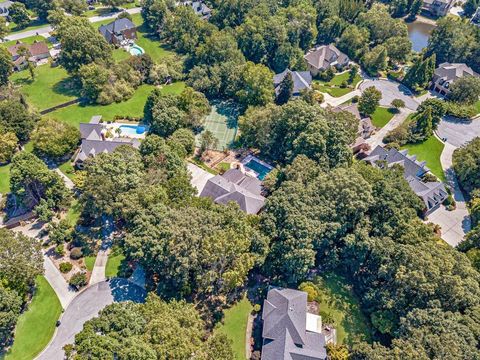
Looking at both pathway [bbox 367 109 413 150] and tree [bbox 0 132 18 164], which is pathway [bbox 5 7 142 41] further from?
pathway [bbox 367 109 413 150]

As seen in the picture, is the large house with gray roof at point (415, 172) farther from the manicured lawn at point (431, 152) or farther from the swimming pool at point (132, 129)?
the swimming pool at point (132, 129)

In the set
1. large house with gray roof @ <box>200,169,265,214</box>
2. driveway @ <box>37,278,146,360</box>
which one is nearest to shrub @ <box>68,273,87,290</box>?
driveway @ <box>37,278,146,360</box>

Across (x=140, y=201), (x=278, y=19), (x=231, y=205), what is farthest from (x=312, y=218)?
(x=278, y=19)

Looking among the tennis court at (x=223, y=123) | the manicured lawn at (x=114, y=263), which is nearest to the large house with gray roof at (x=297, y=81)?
the tennis court at (x=223, y=123)

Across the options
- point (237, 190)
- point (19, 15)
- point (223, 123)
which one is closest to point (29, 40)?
point (19, 15)

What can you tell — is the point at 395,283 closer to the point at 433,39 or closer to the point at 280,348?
the point at 280,348
